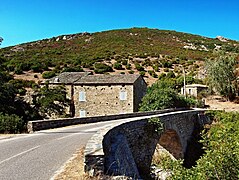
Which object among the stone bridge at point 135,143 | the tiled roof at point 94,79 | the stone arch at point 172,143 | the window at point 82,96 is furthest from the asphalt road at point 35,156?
the window at point 82,96

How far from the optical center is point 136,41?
89938 millimetres

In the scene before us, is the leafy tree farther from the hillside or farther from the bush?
the hillside

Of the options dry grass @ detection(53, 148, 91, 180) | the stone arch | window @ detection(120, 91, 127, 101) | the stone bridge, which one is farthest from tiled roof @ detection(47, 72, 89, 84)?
dry grass @ detection(53, 148, 91, 180)

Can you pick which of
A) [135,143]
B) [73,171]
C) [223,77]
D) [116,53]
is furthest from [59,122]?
[116,53]

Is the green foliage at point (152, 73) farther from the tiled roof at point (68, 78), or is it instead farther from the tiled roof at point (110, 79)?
the tiled roof at point (110, 79)

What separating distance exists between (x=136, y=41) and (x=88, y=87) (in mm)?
55847

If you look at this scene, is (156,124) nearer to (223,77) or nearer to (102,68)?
(223,77)

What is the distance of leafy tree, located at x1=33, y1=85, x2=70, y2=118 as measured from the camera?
3225 centimetres

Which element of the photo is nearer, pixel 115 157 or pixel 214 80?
pixel 115 157

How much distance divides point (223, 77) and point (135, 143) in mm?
28451

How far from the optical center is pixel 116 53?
244 feet

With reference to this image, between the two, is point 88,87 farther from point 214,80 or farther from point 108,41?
point 108,41

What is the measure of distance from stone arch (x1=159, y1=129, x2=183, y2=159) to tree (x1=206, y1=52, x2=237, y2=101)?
18664 mm

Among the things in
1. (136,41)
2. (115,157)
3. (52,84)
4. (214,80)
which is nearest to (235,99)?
(214,80)
